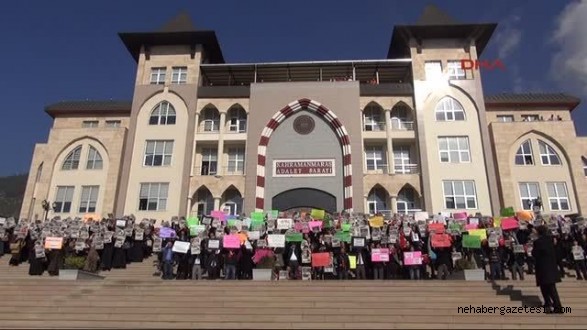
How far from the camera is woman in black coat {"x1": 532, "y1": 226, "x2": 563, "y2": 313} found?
9.18 m

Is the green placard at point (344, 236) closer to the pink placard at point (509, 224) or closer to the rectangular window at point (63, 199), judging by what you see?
the pink placard at point (509, 224)

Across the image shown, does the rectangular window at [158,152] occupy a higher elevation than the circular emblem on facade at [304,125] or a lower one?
lower

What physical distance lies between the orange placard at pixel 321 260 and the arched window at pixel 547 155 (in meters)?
21.1

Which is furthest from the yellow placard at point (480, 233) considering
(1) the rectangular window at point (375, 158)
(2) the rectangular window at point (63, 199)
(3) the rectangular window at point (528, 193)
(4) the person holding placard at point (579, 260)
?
(2) the rectangular window at point (63, 199)

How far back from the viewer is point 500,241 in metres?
14.0

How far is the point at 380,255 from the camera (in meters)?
14.3

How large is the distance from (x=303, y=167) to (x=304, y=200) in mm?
2228

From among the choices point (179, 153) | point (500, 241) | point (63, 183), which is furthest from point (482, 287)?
point (63, 183)

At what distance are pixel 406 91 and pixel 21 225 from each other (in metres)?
23.7

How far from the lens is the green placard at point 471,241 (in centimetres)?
1423

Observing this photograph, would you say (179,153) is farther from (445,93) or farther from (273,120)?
(445,93)

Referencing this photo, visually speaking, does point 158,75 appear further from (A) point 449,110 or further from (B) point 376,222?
(B) point 376,222

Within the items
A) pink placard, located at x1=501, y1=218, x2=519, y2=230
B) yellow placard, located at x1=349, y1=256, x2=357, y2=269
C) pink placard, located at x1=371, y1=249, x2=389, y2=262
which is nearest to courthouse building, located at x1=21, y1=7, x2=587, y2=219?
pink placard, located at x1=501, y1=218, x2=519, y2=230

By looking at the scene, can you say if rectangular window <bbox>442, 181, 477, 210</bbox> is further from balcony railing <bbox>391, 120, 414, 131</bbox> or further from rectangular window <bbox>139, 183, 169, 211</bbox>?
rectangular window <bbox>139, 183, 169, 211</bbox>
